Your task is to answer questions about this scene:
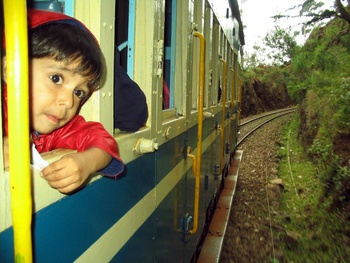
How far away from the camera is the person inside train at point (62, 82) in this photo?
76cm

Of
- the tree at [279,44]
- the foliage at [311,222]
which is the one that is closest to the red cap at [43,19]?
the foliage at [311,222]

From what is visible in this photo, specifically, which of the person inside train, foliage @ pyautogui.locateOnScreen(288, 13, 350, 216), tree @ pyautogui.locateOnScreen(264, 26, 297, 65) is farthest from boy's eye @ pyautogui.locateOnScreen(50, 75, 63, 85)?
Result: tree @ pyautogui.locateOnScreen(264, 26, 297, 65)

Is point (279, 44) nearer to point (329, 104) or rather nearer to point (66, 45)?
point (329, 104)

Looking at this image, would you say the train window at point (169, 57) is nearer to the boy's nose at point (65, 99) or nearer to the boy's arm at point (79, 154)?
the boy's arm at point (79, 154)

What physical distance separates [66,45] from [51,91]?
0.42 ft

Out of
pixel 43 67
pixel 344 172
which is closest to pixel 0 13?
pixel 43 67

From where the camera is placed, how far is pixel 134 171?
4.54ft

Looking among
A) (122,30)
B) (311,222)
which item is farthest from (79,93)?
(311,222)

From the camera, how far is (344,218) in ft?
17.0

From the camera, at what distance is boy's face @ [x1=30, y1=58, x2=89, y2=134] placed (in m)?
0.81

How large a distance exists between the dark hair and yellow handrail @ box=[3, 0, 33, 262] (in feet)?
0.79

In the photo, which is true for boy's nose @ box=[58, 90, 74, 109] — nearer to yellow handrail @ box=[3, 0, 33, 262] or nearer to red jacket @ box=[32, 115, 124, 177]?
red jacket @ box=[32, 115, 124, 177]

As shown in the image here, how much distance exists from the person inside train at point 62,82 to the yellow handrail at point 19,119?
0.48ft

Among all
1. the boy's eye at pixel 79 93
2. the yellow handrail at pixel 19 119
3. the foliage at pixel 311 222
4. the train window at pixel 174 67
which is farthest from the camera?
the foliage at pixel 311 222
